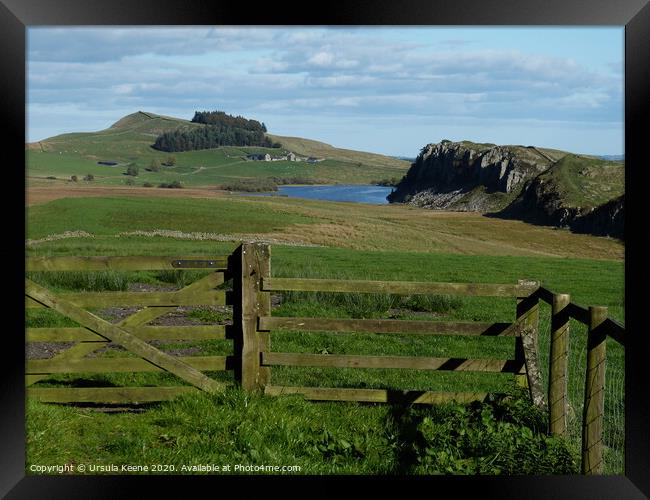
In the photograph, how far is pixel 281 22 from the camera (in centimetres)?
587

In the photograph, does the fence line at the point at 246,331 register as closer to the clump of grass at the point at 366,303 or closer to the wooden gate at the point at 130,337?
the wooden gate at the point at 130,337

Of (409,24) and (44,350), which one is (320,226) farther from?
(409,24)

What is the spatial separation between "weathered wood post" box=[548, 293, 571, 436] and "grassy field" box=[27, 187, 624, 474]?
203 millimetres

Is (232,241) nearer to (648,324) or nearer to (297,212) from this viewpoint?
(297,212)

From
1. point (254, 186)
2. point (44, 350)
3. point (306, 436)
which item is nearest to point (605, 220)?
point (254, 186)

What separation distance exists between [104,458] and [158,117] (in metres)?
14.2

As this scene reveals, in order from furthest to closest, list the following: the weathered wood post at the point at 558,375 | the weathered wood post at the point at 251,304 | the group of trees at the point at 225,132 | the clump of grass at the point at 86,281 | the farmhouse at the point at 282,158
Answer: the farmhouse at the point at 282,158
the group of trees at the point at 225,132
the clump of grass at the point at 86,281
the weathered wood post at the point at 251,304
the weathered wood post at the point at 558,375

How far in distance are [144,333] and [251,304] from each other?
1.16 meters

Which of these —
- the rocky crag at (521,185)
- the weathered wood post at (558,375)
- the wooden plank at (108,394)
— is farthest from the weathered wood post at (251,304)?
the rocky crag at (521,185)

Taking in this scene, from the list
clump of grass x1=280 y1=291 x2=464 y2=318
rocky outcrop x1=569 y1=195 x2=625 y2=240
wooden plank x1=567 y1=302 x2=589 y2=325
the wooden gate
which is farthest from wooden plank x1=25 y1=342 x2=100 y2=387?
rocky outcrop x1=569 y1=195 x2=625 y2=240

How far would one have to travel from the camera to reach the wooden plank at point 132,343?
7371mm

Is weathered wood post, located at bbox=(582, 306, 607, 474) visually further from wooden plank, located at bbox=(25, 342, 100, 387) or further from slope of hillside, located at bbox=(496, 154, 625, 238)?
slope of hillside, located at bbox=(496, 154, 625, 238)

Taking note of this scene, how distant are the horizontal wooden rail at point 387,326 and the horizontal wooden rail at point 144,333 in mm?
557

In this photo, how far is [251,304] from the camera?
7.71 metres
